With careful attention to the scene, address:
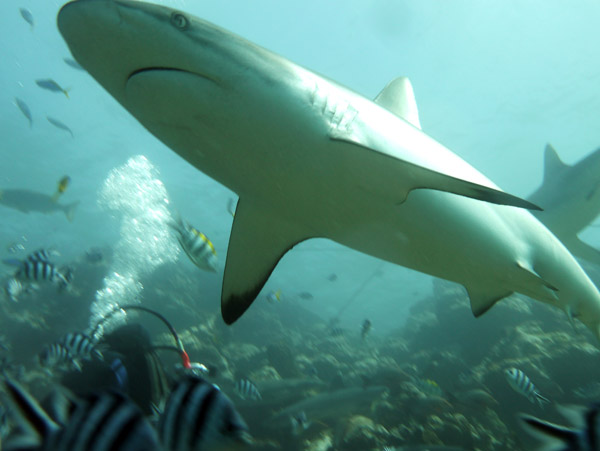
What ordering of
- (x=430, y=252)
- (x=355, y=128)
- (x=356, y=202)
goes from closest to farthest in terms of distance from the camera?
(x=355, y=128) → (x=356, y=202) → (x=430, y=252)

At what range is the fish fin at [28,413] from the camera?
93cm

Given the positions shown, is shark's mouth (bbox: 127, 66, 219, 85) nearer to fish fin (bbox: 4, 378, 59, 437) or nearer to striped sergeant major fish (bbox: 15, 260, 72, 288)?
fish fin (bbox: 4, 378, 59, 437)

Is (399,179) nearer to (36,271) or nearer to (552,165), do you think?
(36,271)

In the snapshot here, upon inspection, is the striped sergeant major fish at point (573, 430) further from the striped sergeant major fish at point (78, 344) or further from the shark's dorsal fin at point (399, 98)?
the striped sergeant major fish at point (78, 344)

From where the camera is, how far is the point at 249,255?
312cm

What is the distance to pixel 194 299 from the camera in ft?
57.5

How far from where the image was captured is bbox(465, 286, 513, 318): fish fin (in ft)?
11.0

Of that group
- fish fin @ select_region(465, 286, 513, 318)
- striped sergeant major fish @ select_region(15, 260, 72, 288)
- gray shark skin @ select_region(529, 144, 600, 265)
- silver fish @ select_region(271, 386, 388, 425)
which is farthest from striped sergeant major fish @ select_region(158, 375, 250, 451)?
gray shark skin @ select_region(529, 144, 600, 265)

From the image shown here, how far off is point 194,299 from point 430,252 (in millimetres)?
16445

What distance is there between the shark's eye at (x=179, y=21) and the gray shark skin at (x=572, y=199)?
26.9 feet

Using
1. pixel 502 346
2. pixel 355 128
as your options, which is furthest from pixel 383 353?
pixel 355 128

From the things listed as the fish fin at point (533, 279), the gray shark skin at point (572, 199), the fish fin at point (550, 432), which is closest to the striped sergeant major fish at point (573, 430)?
the fish fin at point (550, 432)

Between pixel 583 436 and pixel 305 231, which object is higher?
pixel 583 436

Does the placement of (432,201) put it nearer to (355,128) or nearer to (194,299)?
(355,128)
